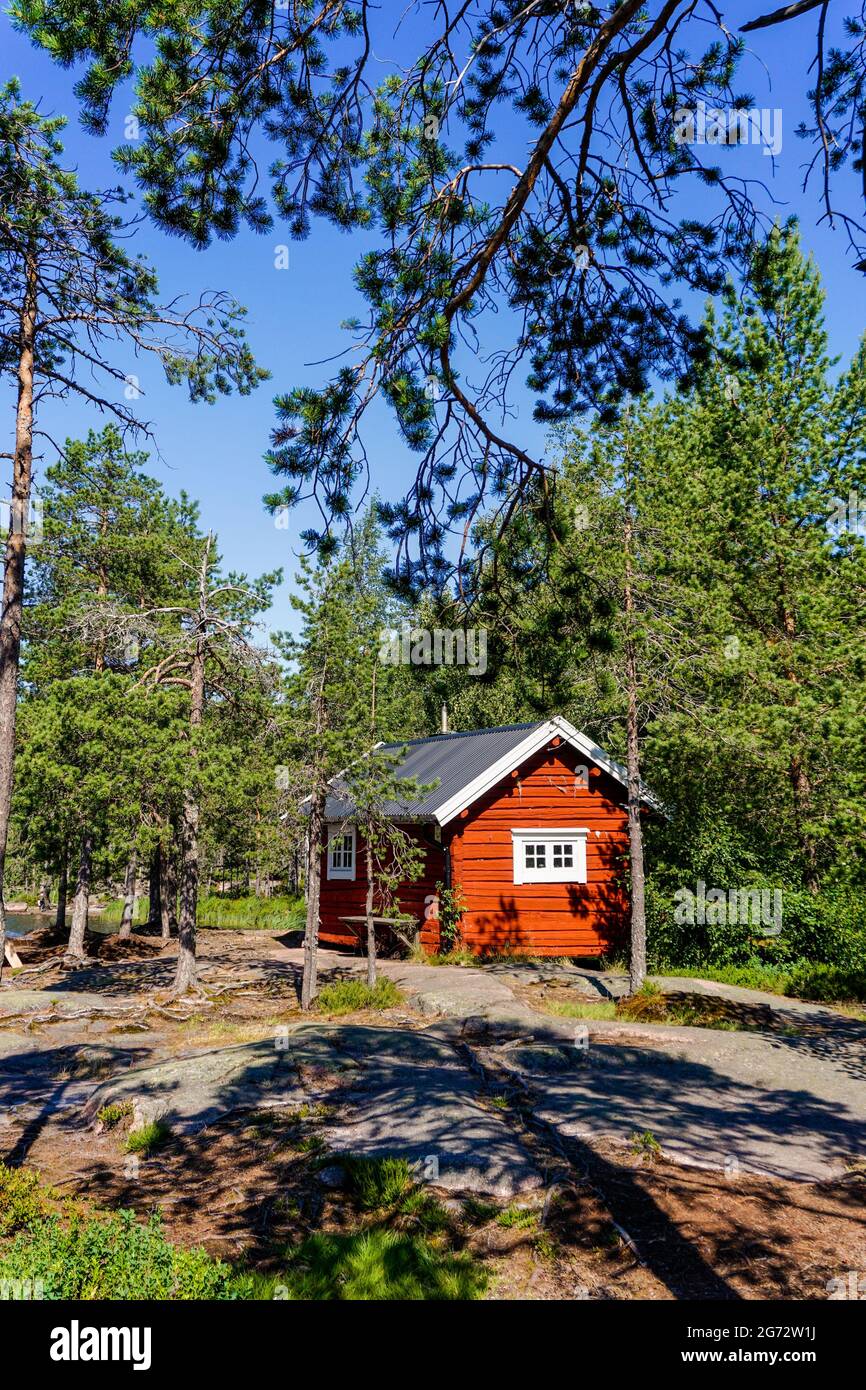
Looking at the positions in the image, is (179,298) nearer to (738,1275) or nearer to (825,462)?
(738,1275)

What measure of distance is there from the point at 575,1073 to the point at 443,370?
8406mm

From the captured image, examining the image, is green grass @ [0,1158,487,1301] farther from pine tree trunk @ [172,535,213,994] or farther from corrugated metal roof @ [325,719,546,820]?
corrugated metal roof @ [325,719,546,820]

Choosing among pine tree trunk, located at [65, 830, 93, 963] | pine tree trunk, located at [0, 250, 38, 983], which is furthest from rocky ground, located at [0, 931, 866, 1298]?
pine tree trunk, located at [65, 830, 93, 963]

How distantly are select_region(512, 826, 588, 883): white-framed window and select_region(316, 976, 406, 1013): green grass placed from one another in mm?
5929

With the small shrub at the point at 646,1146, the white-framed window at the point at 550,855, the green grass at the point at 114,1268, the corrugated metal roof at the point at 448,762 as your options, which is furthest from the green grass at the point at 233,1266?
the white-framed window at the point at 550,855

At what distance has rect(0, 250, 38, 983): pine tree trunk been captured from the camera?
27.8 feet

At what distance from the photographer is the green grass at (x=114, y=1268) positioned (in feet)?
14.0

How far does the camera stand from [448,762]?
2355cm

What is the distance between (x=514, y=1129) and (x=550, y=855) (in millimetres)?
13302

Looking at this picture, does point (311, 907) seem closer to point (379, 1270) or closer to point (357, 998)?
point (357, 998)

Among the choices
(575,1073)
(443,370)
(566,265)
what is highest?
(566,265)
